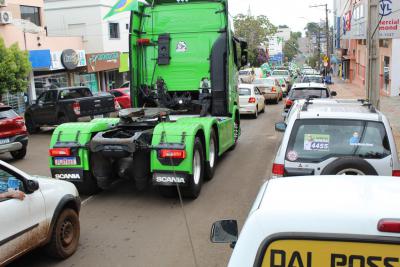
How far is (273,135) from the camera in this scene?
1623 cm

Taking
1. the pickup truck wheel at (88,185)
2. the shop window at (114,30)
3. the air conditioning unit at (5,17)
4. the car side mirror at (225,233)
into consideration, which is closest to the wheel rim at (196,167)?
the pickup truck wheel at (88,185)

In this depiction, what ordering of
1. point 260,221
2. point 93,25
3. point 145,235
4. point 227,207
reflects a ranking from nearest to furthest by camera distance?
point 260,221, point 145,235, point 227,207, point 93,25

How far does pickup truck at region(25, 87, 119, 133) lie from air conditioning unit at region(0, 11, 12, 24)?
691cm

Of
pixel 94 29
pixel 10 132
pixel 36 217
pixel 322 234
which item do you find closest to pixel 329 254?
pixel 322 234

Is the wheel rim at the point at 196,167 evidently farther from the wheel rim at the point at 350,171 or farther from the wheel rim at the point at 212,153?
the wheel rim at the point at 350,171

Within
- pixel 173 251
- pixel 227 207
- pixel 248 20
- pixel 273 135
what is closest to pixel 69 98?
pixel 273 135

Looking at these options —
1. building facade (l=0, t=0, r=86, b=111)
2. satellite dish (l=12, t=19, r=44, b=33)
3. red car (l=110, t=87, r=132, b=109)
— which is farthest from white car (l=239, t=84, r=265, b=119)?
satellite dish (l=12, t=19, r=44, b=33)

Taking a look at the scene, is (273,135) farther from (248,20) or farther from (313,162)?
(248,20)

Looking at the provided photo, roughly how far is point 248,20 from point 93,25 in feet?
124

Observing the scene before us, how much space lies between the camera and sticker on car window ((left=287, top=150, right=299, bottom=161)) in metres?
5.71

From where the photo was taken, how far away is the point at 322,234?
2000 mm

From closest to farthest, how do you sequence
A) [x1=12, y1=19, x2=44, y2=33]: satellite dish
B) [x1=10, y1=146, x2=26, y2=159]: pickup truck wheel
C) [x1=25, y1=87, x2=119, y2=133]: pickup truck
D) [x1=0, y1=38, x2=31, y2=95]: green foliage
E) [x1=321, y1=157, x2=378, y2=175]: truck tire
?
[x1=321, y1=157, x2=378, y2=175]: truck tire
[x1=10, y1=146, x2=26, y2=159]: pickup truck wheel
[x1=25, y1=87, x2=119, y2=133]: pickup truck
[x1=0, y1=38, x2=31, y2=95]: green foliage
[x1=12, y1=19, x2=44, y2=33]: satellite dish

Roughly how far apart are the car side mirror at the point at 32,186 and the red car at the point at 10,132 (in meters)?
7.52

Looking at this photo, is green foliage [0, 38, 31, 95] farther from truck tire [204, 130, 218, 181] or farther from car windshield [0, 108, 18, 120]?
truck tire [204, 130, 218, 181]
